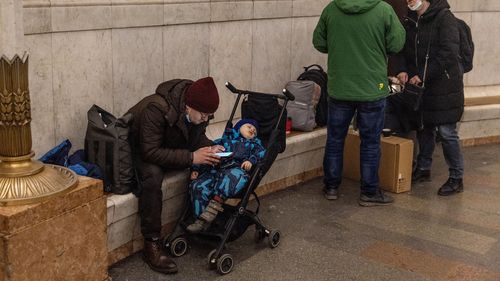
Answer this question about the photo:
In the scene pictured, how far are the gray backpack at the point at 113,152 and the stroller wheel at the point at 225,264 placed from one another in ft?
2.56

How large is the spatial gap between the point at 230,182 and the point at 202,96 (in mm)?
610

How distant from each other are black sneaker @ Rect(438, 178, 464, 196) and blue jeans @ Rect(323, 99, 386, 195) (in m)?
0.73

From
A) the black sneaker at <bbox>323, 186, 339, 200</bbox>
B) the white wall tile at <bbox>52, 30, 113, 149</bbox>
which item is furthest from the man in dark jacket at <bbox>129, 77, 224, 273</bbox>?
the black sneaker at <bbox>323, 186, 339, 200</bbox>

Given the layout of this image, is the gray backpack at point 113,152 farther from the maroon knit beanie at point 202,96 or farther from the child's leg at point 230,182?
the child's leg at point 230,182

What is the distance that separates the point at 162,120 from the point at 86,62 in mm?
803

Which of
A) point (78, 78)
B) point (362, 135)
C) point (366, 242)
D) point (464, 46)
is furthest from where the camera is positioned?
point (464, 46)

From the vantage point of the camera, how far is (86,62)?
4.93 meters

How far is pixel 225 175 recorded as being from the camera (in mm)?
4695

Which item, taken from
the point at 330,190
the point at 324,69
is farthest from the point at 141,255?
the point at 324,69

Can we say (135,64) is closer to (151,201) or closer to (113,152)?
(113,152)

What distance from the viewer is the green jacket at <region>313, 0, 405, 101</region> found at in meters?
5.62

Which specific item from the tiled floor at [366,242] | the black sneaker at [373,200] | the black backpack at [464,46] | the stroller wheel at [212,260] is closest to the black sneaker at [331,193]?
the tiled floor at [366,242]

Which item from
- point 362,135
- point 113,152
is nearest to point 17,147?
point 113,152

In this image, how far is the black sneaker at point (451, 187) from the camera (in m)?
6.43
